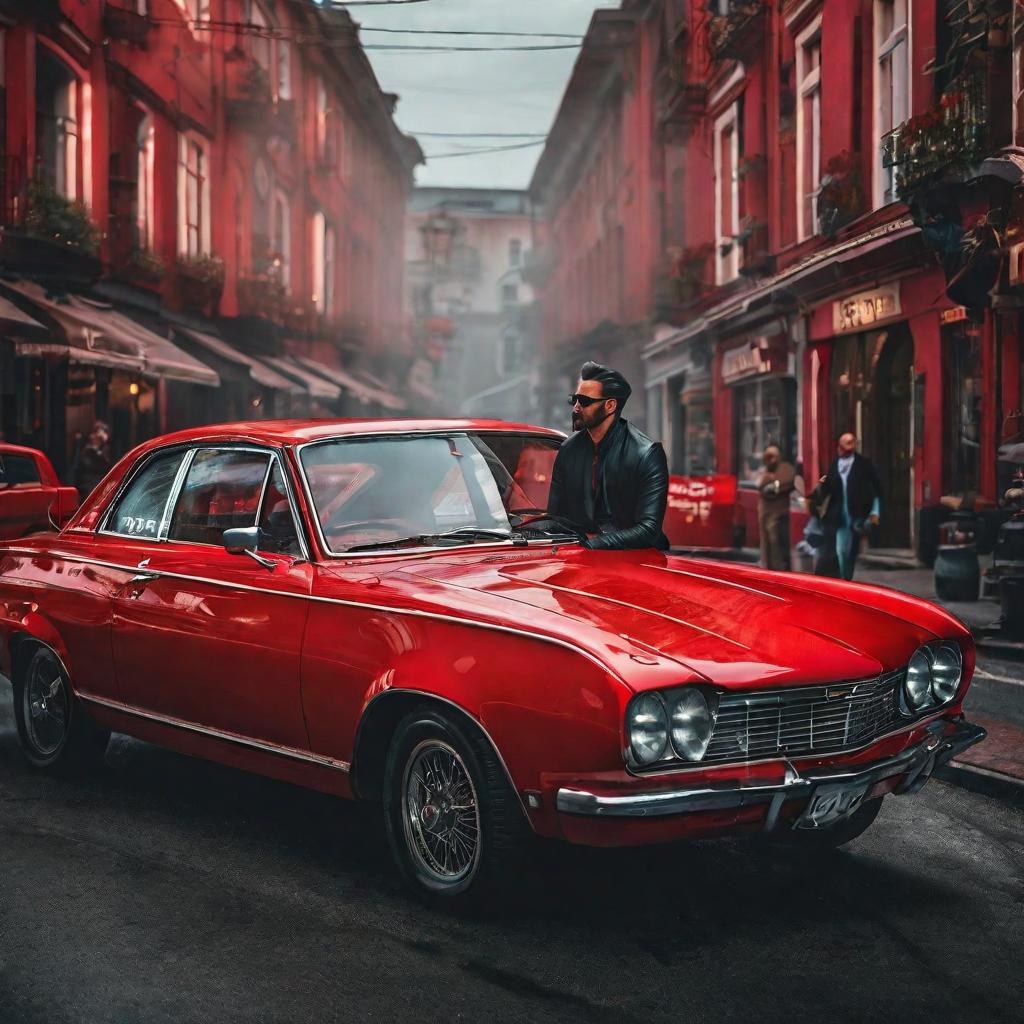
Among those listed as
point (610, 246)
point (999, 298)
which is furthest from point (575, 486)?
point (610, 246)

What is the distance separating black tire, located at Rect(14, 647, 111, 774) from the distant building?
77.2m

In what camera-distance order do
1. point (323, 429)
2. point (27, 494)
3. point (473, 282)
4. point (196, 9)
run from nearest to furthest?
point (323, 429), point (27, 494), point (196, 9), point (473, 282)

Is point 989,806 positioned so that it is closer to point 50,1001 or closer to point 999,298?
point 50,1001

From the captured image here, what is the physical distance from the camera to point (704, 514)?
18.6 meters

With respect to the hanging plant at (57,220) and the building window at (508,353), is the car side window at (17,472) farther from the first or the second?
the building window at (508,353)

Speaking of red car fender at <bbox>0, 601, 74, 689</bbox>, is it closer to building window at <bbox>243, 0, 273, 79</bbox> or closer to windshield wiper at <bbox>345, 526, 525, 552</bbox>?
windshield wiper at <bbox>345, 526, 525, 552</bbox>

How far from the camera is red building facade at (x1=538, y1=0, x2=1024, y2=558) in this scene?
1454cm

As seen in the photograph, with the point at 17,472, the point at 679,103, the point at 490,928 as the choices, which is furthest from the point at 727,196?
the point at 490,928

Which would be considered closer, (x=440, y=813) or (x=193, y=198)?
(x=440, y=813)

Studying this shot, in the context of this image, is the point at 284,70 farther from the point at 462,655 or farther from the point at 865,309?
the point at 462,655

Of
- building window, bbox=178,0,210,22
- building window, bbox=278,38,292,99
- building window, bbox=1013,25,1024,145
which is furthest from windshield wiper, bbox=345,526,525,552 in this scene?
building window, bbox=278,38,292,99

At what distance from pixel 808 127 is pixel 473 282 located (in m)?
68.1

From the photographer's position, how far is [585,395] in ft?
18.7

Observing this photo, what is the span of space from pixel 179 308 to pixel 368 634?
23.0m
